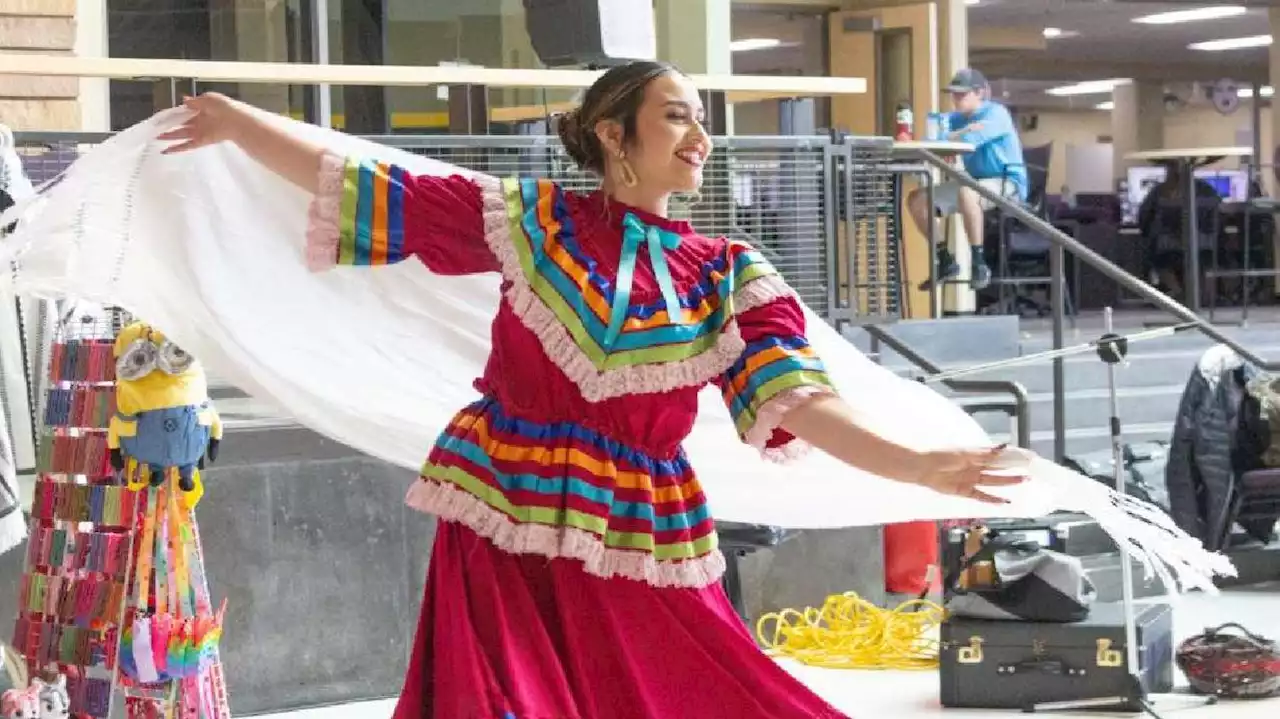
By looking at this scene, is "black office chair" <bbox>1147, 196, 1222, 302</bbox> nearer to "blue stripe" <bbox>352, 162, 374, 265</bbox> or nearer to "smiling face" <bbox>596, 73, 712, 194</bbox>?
"smiling face" <bbox>596, 73, 712, 194</bbox>

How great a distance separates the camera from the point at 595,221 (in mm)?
2797

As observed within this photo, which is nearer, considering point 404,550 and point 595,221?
point 595,221

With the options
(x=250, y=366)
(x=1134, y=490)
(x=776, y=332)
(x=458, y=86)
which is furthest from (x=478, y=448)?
(x=1134, y=490)

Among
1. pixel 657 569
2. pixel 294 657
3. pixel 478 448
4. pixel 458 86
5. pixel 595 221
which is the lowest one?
pixel 294 657

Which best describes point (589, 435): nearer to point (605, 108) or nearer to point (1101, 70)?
point (605, 108)

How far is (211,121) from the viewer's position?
2.87 m

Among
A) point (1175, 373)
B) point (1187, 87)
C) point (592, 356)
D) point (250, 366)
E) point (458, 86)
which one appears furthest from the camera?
point (1187, 87)

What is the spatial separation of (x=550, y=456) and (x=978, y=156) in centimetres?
833

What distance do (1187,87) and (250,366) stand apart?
75.0 feet

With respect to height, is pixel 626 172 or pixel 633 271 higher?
pixel 626 172

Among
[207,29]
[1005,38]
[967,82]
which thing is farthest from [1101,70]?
[207,29]

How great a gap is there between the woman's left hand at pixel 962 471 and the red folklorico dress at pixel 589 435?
0.84ft

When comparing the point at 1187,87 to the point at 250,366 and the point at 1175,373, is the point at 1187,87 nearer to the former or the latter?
the point at 1175,373

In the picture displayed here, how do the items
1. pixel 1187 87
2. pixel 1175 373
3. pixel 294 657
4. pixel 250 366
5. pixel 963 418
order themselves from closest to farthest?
pixel 250 366 → pixel 963 418 → pixel 294 657 → pixel 1175 373 → pixel 1187 87
